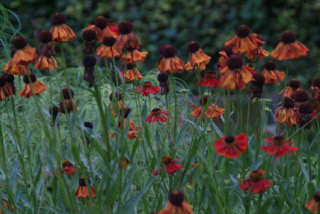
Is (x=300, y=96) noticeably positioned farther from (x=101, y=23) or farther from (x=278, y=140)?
(x=101, y=23)

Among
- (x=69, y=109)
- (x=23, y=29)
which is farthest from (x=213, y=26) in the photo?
(x=69, y=109)

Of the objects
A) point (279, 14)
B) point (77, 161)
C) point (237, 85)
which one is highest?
point (237, 85)

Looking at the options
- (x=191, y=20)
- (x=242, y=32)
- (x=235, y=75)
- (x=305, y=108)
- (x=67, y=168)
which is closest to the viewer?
(x=235, y=75)

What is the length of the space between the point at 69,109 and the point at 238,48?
0.51 metres

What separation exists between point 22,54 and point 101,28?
11.0 inches

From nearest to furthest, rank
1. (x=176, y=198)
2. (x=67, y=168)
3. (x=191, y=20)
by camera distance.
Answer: (x=176, y=198), (x=67, y=168), (x=191, y=20)

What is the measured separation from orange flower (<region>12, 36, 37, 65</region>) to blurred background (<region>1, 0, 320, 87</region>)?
2.72 metres

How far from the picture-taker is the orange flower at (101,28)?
1.44 m

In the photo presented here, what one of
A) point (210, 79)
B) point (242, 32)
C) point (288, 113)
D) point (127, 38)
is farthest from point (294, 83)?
point (127, 38)

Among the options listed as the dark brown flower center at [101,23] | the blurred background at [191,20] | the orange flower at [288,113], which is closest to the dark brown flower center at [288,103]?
the orange flower at [288,113]

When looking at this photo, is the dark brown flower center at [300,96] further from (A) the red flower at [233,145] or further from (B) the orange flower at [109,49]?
(B) the orange flower at [109,49]

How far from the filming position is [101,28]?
146 cm

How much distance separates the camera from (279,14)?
4000 mm

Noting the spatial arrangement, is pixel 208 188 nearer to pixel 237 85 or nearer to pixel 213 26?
pixel 237 85
